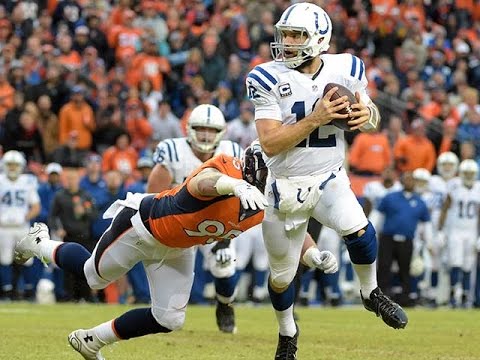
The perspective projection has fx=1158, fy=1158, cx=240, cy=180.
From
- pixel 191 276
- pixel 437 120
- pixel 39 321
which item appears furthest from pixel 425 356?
pixel 437 120

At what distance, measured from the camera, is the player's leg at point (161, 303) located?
611 centimetres

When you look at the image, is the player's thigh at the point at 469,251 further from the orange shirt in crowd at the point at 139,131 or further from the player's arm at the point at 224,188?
the player's arm at the point at 224,188

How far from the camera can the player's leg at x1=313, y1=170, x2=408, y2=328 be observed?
618 centimetres

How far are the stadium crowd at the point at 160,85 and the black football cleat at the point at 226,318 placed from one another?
460 cm

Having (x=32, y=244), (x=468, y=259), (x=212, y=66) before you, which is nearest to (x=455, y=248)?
(x=468, y=259)

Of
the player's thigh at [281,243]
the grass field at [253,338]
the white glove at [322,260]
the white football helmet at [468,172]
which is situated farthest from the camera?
the white football helmet at [468,172]

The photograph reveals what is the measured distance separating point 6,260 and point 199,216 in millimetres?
8075

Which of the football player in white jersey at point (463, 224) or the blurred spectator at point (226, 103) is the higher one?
the blurred spectator at point (226, 103)

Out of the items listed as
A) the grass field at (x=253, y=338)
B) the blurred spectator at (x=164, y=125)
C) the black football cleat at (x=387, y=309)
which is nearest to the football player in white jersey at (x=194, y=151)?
the grass field at (x=253, y=338)

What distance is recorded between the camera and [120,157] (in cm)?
1452

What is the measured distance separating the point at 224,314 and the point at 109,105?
6.49m

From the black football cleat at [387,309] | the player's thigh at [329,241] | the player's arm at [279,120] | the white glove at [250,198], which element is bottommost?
the player's thigh at [329,241]

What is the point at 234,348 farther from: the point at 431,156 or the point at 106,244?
the point at 431,156

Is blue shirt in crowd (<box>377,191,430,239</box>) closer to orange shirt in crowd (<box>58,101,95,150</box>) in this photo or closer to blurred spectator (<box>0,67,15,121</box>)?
orange shirt in crowd (<box>58,101,95,150</box>)
